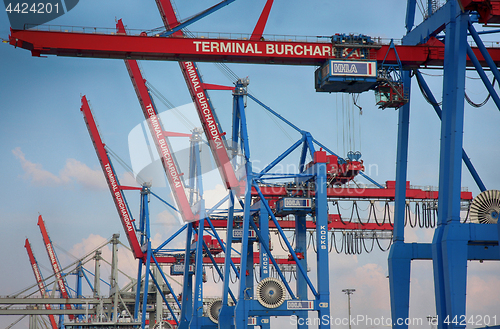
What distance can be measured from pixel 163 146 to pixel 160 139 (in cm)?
61

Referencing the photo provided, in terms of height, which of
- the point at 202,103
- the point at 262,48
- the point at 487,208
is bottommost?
the point at 487,208

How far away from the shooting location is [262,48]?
93.9 feet

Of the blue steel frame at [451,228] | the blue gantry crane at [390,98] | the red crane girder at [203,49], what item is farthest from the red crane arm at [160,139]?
the blue steel frame at [451,228]

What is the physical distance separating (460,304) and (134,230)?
43303 millimetres

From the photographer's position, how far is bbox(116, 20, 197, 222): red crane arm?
5031 cm

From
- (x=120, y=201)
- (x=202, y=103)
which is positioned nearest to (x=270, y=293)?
(x=202, y=103)

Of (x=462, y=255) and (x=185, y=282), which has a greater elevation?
(x=185, y=282)

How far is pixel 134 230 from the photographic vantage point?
6125 centimetres

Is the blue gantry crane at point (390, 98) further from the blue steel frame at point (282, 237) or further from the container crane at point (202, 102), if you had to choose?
the container crane at point (202, 102)

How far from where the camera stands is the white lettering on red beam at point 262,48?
2841 centimetres

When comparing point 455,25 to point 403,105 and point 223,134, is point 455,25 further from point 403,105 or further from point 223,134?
point 223,134

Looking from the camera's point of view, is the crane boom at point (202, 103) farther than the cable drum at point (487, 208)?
Yes

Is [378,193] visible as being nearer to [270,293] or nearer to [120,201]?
[270,293]

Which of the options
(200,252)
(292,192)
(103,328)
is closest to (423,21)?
(292,192)
